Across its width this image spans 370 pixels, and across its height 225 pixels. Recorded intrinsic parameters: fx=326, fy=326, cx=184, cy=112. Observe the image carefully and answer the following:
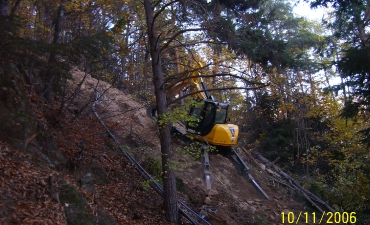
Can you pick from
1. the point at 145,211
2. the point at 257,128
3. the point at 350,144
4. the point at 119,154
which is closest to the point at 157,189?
the point at 145,211

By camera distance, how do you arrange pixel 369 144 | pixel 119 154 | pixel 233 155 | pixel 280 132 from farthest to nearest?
pixel 280 132
pixel 233 155
pixel 369 144
pixel 119 154

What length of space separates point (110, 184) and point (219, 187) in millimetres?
4465

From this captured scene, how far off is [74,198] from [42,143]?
2243 millimetres

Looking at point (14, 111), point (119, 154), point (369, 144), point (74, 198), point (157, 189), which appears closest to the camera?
point (74, 198)

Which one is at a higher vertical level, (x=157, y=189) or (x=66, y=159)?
(x=66, y=159)

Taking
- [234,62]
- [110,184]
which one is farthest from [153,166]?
[234,62]

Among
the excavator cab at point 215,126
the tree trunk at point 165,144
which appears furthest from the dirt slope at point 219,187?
the excavator cab at point 215,126

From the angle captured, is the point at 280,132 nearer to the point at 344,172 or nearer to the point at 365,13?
the point at 344,172

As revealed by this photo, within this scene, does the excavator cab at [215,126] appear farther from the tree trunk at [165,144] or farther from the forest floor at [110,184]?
the tree trunk at [165,144]

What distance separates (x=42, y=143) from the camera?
8.23 meters
